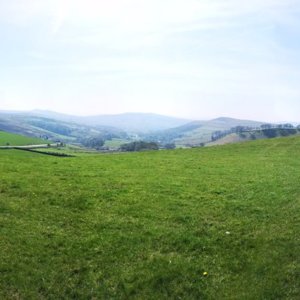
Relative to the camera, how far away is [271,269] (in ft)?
46.2

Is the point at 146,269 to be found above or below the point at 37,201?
below

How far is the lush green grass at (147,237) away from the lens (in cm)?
1338

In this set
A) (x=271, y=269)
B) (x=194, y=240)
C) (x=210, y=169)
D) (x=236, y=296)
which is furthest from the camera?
(x=210, y=169)

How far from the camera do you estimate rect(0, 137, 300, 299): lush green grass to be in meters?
13.4

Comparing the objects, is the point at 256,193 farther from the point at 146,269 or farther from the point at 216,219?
the point at 146,269

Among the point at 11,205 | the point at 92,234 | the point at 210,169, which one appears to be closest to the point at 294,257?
the point at 92,234

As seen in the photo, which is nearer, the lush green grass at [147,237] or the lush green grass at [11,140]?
the lush green grass at [147,237]

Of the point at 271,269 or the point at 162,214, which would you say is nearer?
the point at 271,269

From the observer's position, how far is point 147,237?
645 inches

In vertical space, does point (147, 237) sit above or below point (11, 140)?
below

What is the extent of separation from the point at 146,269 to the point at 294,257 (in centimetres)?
534

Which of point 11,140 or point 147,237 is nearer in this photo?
point 147,237

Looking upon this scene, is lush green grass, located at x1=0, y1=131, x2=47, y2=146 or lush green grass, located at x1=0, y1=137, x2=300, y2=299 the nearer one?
lush green grass, located at x1=0, y1=137, x2=300, y2=299

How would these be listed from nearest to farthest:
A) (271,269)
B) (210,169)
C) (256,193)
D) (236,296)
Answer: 1. (236,296)
2. (271,269)
3. (256,193)
4. (210,169)
